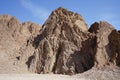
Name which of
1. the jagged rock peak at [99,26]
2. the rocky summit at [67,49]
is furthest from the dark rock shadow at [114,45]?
the jagged rock peak at [99,26]

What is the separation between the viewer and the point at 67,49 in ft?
141

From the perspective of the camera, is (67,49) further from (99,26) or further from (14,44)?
(14,44)

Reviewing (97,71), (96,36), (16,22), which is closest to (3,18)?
(16,22)

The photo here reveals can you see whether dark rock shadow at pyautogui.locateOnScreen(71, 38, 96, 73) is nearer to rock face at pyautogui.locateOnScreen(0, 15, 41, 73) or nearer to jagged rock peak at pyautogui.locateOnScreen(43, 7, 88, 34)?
jagged rock peak at pyautogui.locateOnScreen(43, 7, 88, 34)

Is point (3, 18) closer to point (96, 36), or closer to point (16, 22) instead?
point (16, 22)

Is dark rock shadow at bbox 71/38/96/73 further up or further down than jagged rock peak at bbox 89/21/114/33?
further down

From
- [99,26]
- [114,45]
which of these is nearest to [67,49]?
[99,26]

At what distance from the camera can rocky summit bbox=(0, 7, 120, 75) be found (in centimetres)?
3859

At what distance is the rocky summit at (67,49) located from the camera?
38594 mm

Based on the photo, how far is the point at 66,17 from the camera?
154 feet

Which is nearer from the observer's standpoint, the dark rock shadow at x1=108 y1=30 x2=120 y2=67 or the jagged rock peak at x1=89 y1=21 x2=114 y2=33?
the dark rock shadow at x1=108 y1=30 x2=120 y2=67

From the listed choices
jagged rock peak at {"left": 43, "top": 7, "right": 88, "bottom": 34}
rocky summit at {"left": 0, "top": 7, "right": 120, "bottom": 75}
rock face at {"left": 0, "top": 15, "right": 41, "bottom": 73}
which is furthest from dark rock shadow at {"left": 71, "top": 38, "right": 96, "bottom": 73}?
rock face at {"left": 0, "top": 15, "right": 41, "bottom": 73}

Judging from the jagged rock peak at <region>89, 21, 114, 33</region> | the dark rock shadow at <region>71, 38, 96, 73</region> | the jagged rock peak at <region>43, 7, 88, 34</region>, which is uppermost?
the jagged rock peak at <region>43, 7, 88, 34</region>

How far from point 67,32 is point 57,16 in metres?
4.85
